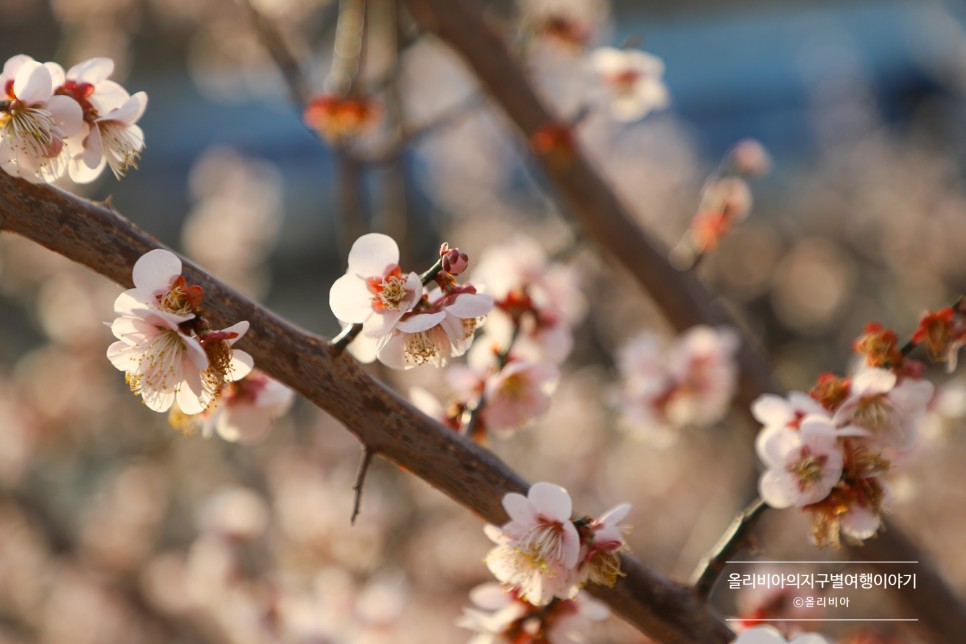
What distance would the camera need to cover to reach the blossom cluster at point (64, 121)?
36.2 inches

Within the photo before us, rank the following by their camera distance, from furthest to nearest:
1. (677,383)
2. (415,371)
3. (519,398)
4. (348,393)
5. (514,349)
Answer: (415,371) < (677,383) < (514,349) < (519,398) < (348,393)

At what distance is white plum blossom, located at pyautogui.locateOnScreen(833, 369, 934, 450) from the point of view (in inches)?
40.4

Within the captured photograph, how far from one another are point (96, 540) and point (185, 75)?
10.7 metres

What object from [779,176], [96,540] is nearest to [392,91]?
[96,540]

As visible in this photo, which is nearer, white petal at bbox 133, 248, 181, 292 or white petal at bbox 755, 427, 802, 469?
white petal at bbox 133, 248, 181, 292

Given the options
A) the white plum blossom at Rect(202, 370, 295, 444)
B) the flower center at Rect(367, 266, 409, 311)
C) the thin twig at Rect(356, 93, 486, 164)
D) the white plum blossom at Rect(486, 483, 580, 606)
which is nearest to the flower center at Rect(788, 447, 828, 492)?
the white plum blossom at Rect(486, 483, 580, 606)

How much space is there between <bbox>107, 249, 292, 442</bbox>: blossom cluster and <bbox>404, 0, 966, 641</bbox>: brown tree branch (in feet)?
3.78

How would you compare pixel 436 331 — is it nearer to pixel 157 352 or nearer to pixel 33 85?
pixel 157 352

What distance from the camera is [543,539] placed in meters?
0.95

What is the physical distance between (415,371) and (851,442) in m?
2.92

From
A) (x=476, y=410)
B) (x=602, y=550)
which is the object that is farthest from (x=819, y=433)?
(x=476, y=410)

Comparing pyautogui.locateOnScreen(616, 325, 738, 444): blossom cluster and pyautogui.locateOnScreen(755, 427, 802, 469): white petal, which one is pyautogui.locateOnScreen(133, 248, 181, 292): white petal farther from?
pyautogui.locateOnScreen(616, 325, 738, 444): blossom cluster

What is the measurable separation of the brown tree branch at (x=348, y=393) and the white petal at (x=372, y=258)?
0.09 metres

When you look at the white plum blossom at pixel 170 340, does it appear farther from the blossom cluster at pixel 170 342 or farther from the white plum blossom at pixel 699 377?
the white plum blossom at pixel 699 377
